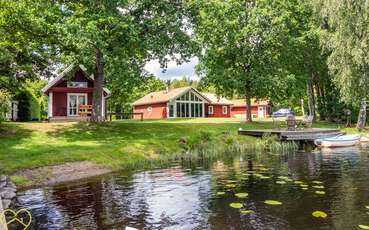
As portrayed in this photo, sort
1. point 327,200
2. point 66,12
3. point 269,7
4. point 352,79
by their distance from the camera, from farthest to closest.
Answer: point 269,7 < point 352,79 < point 66,12 < point 327,200

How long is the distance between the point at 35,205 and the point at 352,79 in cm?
2854

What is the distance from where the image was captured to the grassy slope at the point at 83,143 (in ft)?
60.5

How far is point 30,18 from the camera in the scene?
942 inches

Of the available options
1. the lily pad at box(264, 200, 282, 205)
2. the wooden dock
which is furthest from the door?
the lily pad at box(264, 200, 282, 205)

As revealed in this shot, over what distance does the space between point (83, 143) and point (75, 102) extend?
1625 centimetres

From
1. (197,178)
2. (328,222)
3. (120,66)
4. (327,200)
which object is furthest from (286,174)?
(120,66)

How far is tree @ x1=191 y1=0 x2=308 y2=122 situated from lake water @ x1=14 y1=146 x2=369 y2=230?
71.1 ft

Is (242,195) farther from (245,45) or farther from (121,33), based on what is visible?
(245,45)

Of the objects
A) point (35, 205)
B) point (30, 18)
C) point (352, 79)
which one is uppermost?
point (30, 18)

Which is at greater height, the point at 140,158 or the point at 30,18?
the point at 30,18

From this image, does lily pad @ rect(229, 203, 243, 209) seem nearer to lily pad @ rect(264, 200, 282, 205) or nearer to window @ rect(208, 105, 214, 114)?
lily pad @ rect(264, 200, 282, 205)

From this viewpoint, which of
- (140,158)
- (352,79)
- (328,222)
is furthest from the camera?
(352,79)

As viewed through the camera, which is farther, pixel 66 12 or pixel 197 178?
pixel 66 12

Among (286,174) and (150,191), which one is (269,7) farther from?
(150,191)
